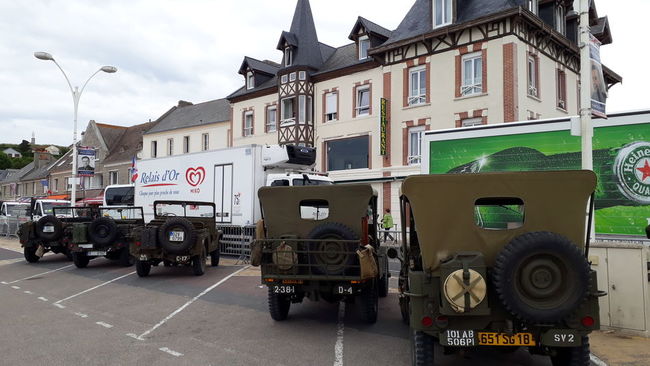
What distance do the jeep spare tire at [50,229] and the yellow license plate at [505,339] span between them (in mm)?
14628

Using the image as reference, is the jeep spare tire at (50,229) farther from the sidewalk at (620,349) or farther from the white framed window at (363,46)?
the white framed window at (363,46)

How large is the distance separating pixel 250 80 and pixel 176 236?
917 inches

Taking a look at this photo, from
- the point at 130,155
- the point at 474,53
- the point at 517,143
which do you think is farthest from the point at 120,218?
the point at 130,155

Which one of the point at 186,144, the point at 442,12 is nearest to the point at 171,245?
the point at 442,12

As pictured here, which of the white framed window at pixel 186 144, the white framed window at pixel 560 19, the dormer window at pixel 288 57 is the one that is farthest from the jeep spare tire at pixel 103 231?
the white framed window at pixel 186 144

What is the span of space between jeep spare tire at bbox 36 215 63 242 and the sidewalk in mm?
14930

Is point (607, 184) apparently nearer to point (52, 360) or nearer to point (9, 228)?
point (52, 360)

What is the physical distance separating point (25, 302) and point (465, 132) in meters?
11.0

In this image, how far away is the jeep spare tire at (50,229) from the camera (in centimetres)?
A: 1519

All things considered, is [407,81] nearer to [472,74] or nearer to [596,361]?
[472,74]

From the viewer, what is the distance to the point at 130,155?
47219 millimetres

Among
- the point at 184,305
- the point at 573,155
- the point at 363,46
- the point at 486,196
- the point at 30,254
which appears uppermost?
the point at 363,46

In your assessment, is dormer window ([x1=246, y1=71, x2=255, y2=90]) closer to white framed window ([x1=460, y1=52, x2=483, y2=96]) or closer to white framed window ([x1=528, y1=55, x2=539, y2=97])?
white framed window ([x1=460, y1=52, x2=483, y2=96])

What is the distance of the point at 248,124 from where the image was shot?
3322 centimetres
